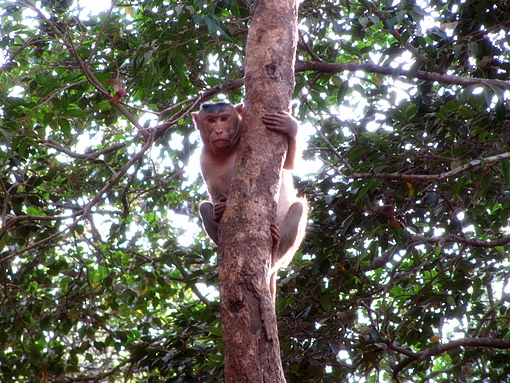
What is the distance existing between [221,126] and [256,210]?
2820mm

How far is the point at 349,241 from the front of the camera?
5742 mm

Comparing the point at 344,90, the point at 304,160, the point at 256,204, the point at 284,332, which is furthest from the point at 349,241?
the point at 256,204

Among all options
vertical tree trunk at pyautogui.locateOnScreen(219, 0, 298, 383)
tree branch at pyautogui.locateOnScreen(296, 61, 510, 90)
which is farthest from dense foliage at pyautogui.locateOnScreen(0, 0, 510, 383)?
vertical tree trunk at pyautogui.locateOnScreen(219, 0, 298, 383)

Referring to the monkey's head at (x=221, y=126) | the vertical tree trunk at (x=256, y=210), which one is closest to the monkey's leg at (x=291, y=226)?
the monkey's head at (x=221, y=126)

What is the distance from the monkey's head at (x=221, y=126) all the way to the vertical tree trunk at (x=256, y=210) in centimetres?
184

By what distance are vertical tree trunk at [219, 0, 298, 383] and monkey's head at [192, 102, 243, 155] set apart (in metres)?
1.84

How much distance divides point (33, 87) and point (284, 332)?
3.95 m

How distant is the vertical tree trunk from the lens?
92.0 inches

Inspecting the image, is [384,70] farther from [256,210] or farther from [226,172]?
[256,210]

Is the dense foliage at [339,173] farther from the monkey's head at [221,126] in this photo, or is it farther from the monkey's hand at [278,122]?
the monkey's hand at [278,122]

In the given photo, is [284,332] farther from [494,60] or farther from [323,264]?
[494,60]

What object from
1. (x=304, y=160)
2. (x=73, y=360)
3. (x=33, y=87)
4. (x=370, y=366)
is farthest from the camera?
(x=304, y=160)

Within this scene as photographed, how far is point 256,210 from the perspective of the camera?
2812 mm

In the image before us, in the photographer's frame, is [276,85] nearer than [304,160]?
Yes
